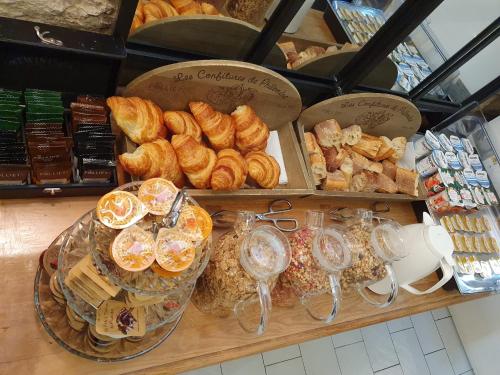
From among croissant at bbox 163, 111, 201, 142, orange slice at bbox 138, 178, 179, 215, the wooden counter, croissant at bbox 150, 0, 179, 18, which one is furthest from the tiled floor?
croissant at bbox 150, 0, 179, 18

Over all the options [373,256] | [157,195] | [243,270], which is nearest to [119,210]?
[157,195]

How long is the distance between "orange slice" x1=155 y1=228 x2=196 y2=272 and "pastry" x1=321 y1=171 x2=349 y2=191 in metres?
0.73

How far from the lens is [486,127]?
6.48ft

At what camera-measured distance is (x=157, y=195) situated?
76 cm

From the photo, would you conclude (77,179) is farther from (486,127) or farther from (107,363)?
(486,127)

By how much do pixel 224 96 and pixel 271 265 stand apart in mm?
539

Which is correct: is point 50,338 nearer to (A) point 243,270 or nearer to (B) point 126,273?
(B) point 126,273

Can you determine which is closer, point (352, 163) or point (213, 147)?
point (213, 147)

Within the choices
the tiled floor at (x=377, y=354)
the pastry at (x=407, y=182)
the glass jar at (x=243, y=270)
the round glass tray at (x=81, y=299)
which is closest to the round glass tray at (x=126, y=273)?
the round glass tray at (x=81, y=299)

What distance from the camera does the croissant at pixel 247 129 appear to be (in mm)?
1191

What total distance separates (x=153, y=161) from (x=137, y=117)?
13 cm

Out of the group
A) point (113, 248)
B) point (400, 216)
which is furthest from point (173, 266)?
point (400, 216)

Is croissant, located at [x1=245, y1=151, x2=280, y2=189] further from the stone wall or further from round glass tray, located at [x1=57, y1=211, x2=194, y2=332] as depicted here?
the stone wall

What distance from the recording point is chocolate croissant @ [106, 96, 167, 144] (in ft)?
3.26
